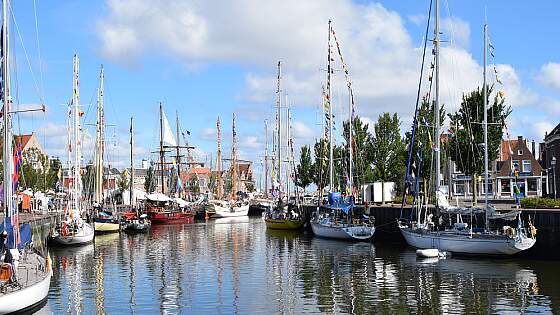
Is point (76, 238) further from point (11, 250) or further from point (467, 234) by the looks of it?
point (467, 234)

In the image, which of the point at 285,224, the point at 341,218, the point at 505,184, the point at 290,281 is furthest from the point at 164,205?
the point at 290,281

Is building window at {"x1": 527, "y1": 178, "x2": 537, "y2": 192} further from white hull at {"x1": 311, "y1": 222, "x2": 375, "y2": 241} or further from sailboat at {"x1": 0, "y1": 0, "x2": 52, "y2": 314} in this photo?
sailboat at {"x1": 0, "y1": 0, "x2": 52, "y2": 314}

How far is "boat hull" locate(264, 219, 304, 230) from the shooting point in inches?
3043

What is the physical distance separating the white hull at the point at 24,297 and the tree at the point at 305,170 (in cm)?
10297

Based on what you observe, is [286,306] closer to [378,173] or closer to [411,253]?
[411,253]

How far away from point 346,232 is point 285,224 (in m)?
16.5

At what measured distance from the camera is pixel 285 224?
255 ft

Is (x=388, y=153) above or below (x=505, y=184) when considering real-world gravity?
above

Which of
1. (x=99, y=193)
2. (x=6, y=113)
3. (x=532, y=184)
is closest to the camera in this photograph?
(x=6, y=113)

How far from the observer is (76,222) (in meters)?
58.9

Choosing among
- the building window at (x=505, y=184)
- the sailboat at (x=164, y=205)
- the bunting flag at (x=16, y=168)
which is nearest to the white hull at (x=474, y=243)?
the bunting flag at (x=16, y=168)

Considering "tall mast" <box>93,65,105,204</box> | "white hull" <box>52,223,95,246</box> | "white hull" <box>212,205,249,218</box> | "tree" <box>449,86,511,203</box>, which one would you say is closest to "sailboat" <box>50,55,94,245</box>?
"white hull" <box>52,223,95,246</box>

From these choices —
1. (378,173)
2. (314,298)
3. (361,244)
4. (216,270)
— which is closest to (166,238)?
(361,244)

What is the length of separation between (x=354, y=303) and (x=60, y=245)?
112 ft
